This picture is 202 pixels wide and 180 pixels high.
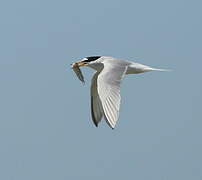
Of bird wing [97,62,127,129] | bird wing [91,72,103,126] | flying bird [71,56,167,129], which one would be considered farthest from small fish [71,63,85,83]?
bird wing [97,62,127,129]

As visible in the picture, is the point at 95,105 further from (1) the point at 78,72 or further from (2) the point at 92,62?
(1) the point at 78,72

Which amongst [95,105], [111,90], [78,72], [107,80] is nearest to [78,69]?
[78,72]

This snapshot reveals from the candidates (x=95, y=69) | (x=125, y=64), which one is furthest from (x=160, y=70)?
(x=95, y=69)

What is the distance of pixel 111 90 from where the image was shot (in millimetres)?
9922

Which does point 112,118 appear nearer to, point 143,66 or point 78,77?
point 143,66

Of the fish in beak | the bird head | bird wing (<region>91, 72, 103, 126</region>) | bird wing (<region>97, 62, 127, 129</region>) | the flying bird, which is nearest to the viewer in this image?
bird wing (<region>97, 62, 127, 129</region>)

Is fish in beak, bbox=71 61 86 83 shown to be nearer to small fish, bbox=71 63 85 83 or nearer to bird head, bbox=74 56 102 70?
small fish, bbox=71 63 85 83

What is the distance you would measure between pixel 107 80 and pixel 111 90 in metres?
0.27

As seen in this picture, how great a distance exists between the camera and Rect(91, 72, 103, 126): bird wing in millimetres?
11844

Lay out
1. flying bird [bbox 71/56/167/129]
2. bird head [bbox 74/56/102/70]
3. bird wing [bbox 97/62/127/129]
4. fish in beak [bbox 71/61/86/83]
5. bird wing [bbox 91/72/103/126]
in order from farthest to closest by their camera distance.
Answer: fish in beak [bbox 71/61/86/83], bird wing [bbox 91/72/103/126], bird head [bbox 74/56/102/70], flying bird [bbox 71/56/167/129], bird wing [bbox 97/62/127/129]

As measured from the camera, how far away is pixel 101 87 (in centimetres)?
1004

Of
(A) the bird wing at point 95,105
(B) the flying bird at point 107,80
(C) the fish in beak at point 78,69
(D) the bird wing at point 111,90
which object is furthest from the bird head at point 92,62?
(D) the bird wing at point 111,90

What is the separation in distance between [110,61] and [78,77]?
1506 mm

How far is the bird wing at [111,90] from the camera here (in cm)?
940
